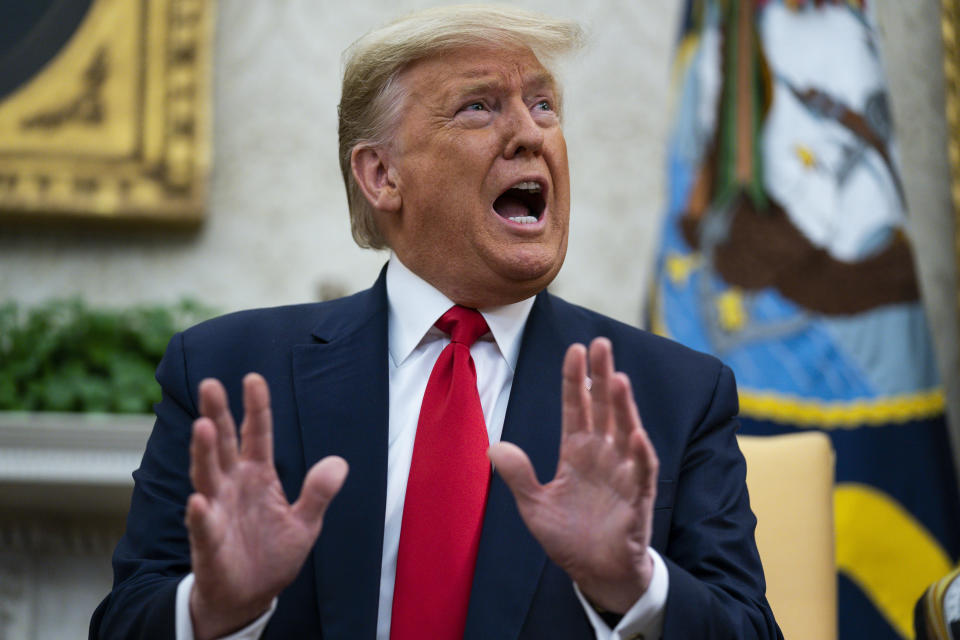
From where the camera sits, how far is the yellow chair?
1840 mm

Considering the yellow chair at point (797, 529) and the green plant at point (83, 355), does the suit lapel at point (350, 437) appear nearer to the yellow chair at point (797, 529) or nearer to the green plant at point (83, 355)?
the yellow chair at point (797, 529)

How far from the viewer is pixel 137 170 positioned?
3271 mm

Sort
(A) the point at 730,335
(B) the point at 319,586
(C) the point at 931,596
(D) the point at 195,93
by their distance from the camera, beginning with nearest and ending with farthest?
(B) the point at 319,586 → (C) the point at 931,596 → (A) the point at 730,335 → (D) the point at 195,93

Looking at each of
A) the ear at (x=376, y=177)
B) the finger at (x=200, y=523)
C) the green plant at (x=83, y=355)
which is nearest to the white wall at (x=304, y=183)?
the green plant at (x=83, y=355)

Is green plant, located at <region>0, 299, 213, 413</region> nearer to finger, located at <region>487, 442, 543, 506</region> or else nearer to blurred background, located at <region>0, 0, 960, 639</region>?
blurred background, located at <region>0, 0, 960, 639</region>

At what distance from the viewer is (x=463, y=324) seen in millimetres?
1691

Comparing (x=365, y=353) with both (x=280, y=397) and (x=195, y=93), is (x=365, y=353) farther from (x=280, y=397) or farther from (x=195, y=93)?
(x=195, y=93)

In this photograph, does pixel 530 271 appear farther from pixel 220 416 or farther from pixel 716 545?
pixel 220 416

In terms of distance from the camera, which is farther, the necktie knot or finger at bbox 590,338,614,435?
the necktie knot

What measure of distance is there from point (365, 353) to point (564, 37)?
1.99 ft

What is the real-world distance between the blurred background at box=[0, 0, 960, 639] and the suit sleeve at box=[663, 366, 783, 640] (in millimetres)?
1581

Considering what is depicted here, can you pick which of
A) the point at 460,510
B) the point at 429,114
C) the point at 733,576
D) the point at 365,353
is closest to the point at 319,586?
the point at 460,510

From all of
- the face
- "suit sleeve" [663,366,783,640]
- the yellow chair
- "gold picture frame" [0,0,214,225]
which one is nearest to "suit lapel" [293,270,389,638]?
the face

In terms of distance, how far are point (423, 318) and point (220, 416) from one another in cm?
55
